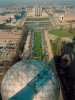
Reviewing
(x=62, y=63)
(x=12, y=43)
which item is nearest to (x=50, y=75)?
(x=62, y=63)

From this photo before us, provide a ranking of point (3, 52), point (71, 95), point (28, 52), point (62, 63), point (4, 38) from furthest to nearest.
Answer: point (4, 38), point (3, 52), point (28, 52), point (62, 63), point (71, 95)

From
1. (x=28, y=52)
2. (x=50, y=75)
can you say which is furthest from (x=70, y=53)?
(x=50, y=75)

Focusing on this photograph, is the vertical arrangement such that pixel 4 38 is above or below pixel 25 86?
below

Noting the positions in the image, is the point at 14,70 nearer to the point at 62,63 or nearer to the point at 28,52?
the point at 62,63

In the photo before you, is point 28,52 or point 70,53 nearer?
point 70,53

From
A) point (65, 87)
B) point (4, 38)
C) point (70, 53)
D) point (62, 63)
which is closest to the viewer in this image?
point (65, 87)

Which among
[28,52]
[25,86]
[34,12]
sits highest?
[25,86]
